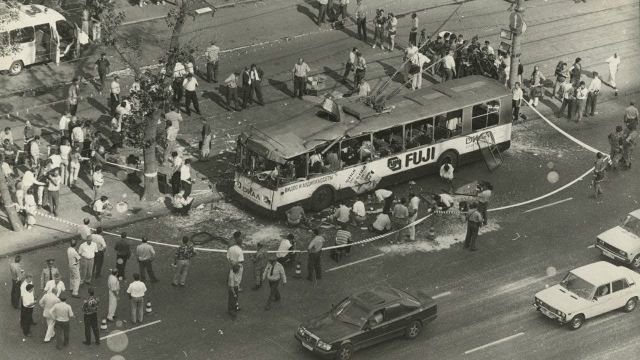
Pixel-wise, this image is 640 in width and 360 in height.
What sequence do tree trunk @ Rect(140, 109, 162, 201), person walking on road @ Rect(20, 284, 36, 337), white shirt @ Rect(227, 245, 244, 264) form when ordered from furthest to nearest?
tree trunk @ Rect(140, 109, 162, 201) → white shirt @ Rect(227, 245, 244, 264) → person walking on road @ Rect(20, 284, 36, 337)

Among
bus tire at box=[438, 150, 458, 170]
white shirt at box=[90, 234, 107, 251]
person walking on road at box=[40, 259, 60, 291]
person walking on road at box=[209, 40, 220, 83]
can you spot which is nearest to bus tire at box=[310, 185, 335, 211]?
bus tire at box=[438, 150, 458, 170]

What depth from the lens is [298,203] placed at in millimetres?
36625

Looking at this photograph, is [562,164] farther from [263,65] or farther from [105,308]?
[105,308]

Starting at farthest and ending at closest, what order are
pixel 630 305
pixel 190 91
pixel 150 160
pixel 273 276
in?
pixel 190 91 < pixel 150 160 < pixel 630 305 < pixel 273 276

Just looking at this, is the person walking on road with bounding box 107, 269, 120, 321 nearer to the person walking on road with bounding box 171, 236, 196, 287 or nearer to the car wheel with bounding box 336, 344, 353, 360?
the person walking on road with bounding box 171, 236, 196, 287

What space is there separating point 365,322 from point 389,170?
10.2 metres

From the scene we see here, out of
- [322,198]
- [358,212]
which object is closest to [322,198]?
[322,198]

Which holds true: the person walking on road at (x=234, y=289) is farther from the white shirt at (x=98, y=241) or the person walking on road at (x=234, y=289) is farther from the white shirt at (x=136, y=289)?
the white shirt at (x=98, y=241)

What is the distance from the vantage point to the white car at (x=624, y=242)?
3394 centimetres

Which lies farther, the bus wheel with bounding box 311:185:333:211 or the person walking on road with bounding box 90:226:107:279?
the bus wheel with bounding box 311:185:333:211

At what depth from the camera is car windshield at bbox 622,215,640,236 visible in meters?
34.7

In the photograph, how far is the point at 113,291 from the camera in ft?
99.1

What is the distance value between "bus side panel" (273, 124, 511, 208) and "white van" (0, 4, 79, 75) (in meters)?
14.7

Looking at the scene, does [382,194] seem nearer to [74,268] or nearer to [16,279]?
[74,268]
